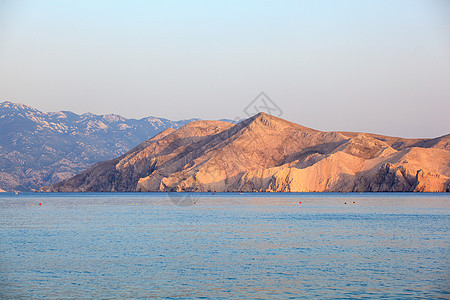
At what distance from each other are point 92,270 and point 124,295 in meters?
9.88

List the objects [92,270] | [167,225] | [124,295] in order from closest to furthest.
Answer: [124,295] → [92,270] → [167,225]

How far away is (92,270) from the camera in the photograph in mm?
45781

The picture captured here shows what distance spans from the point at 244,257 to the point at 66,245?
68.4 feet

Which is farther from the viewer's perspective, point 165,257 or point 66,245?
point 66,245

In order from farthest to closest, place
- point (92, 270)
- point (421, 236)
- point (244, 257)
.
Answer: point (421, 236), point (244, 257), point (92, 270)

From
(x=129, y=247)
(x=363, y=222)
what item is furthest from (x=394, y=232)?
(x=129, y=247)

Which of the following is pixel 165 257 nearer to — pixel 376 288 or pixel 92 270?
pixel 92 270

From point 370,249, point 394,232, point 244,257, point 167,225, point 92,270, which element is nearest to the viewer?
point 92,270

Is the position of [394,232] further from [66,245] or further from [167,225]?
[66,245]

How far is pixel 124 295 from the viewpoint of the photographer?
36.8m

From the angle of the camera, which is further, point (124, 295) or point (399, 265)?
point (399, 265)

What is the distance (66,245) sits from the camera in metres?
62.2

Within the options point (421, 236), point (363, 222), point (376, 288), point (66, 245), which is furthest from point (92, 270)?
point (363, 222)

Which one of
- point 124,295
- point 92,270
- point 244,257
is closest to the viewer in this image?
point 124,295
